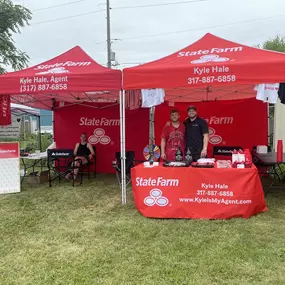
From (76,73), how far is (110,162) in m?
3.28

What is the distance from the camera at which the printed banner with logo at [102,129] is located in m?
7.51

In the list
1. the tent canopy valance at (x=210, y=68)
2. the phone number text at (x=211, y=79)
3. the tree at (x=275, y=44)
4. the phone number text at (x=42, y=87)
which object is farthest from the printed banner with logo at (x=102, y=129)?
the tree at (x=275, y=44)

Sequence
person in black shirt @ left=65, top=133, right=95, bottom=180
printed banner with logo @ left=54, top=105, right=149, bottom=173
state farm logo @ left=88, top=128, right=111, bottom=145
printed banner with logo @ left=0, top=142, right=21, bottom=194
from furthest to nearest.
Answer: state farm logo @ left=88, top=128, right=111, bottom=145 < printed banner with logo @ left=54, top=105, right=149, bottom=173 < person in black shirt @ left=65, top=133, right=95, bottom=180 < printed banner with logo @ left=0, top=142, right=21, bottom=194

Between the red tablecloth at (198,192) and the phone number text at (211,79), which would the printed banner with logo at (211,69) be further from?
the red tablecloth at (198,192)

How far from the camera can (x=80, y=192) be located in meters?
5.52

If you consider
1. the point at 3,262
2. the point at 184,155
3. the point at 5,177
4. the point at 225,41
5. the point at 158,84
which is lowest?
the point at 3,262

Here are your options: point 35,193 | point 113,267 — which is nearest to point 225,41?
point 113,267

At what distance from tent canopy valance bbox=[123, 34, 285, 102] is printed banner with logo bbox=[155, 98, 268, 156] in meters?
2.54

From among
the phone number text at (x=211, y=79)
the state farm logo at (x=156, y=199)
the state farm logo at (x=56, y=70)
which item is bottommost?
the state farm logo at (x=156, y=199)

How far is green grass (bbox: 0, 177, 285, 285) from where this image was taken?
8.23 ft

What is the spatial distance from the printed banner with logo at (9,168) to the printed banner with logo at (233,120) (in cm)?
311

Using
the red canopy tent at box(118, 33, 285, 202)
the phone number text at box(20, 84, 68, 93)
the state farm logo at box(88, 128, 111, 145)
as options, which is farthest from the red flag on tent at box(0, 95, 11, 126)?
the red canopy tent at box(118, 33, 285, 202)

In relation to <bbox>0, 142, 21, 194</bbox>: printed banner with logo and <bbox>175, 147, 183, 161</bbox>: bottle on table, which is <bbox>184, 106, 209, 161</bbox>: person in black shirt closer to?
<bbox>175, 147, 183, 161</bbox>: bottle on table

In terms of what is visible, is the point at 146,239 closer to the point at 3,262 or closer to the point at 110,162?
the point at 3,262
